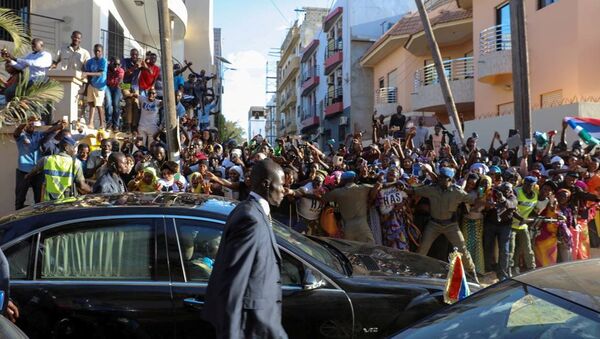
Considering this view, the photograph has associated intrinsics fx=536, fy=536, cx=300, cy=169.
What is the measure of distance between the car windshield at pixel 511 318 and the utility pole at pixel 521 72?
30.9ft

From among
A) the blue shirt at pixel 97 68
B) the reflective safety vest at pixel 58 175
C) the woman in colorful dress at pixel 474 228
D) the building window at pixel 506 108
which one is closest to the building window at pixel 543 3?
the building window at pixel 506 108

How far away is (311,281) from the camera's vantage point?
3.52 meters

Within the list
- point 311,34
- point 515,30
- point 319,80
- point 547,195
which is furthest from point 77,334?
point 311,34

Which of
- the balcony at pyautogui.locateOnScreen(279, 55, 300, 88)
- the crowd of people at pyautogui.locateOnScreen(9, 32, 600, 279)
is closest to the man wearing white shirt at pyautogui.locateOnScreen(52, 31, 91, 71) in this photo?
the crowd of people at pyautogui.locateOnScreen(9, 32, 600, 279)

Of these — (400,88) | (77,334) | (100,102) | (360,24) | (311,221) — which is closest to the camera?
(77,334)

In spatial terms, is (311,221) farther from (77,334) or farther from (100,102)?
(100,102)

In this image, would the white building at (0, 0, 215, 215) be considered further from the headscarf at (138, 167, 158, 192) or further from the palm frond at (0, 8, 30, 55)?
the headscarf at (138, 167, 158, 192)

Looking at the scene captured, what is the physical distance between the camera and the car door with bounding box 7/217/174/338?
3268 millimetres

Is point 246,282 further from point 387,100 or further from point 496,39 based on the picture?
point 387,100

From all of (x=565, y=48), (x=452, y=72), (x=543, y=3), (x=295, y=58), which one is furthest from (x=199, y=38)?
(x=295, y=58)

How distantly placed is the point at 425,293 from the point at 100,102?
28.1ft

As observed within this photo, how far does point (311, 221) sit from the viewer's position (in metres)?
7.36

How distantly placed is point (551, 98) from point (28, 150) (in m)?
14.4

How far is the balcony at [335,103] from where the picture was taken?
3550 centimetres
